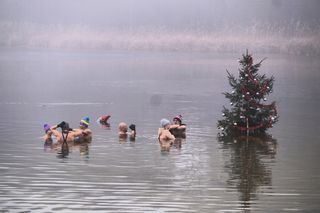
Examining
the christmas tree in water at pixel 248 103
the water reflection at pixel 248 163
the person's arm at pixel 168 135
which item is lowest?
the water reflection at pixel 248 163

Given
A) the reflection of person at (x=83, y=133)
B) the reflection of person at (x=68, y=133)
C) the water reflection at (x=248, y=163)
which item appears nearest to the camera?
the water reflection at (x=248, y=163)

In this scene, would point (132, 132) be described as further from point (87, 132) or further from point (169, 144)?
point (169, 144)

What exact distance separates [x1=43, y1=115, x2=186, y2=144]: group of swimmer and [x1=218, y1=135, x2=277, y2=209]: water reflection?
1.13m

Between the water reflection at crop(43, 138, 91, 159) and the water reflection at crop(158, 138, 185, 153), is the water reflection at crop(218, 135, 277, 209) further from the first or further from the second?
the water reflection at crop(43, 138, 91, 159)

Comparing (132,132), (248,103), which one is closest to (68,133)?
(132,132)

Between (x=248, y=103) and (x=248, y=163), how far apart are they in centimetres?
422

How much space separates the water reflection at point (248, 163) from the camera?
17.8 m

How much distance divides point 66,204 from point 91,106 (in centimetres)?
1879

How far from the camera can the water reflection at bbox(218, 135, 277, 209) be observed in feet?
58.4

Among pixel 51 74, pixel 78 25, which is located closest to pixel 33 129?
pixel 51 74

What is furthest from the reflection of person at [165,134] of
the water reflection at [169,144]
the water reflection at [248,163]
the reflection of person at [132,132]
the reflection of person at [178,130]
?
the water reflection at [248,163]

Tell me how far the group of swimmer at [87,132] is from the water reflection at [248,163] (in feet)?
3.70

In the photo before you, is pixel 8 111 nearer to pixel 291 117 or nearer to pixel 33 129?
pixel 33 129

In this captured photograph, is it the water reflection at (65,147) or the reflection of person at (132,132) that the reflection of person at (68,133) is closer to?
the water reflection at (65,147)
